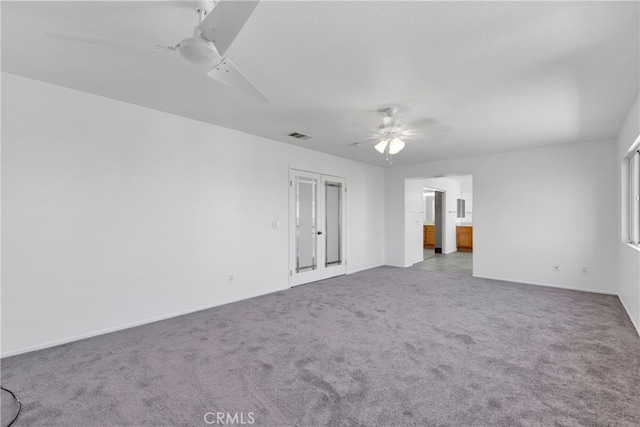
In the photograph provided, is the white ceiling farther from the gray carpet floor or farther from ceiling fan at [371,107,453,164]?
the gray carpet floor

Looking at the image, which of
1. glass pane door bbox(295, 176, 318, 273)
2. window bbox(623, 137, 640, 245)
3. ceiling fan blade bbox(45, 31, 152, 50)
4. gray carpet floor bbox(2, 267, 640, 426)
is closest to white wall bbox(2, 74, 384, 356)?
gray carpet floor bbox(2, 267, 640, 426)

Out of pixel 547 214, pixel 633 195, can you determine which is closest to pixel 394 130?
pixel 633 195

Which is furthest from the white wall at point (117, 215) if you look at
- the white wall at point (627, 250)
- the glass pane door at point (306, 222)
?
the white wall at point (627, 250)

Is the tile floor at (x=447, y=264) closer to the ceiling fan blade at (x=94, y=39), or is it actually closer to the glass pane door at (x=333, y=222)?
the glass pane door at (x=333, y=222)

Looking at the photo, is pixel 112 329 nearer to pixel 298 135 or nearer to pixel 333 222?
pixel 298 135

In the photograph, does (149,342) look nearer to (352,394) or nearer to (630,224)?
(352,394)

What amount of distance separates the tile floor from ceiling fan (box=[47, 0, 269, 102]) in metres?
6.19

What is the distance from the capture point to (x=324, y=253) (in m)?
5.80

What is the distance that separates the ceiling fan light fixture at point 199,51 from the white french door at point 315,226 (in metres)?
3.46

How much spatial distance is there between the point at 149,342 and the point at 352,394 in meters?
2.12

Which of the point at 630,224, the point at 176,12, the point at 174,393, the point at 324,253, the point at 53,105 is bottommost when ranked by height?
the point at 174,393

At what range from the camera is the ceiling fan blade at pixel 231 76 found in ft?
5.94

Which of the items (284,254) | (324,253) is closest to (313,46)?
(284,254)

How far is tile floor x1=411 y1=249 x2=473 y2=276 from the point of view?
666 cm
